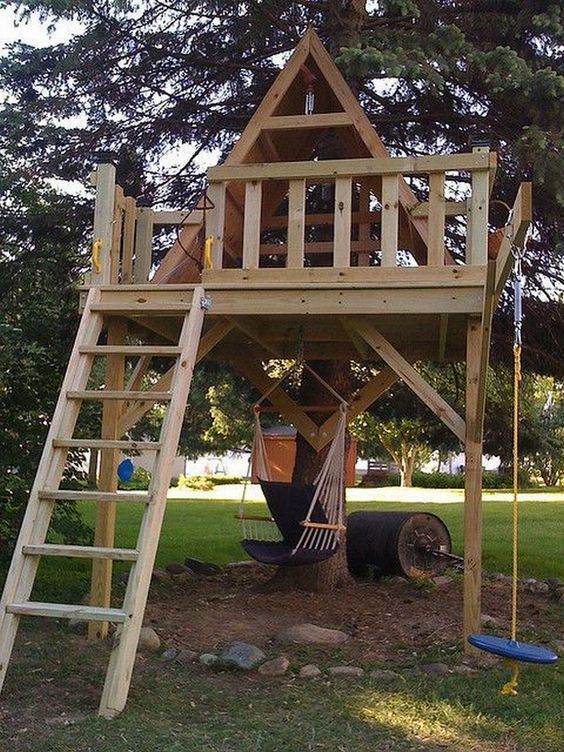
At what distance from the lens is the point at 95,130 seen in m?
8.13

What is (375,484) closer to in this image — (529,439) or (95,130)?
(529,439)

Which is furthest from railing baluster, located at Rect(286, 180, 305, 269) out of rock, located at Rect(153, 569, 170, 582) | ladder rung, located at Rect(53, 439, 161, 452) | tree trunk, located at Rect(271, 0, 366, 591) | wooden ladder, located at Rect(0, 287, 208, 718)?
rock, located at Rect(153, 569, 170, 582)

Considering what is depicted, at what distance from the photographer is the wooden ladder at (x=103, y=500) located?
4094 millimetres

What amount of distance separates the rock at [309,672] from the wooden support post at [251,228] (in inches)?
98.6

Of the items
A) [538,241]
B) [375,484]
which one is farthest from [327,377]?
[375,484]

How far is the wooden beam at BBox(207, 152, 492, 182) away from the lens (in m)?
5.30

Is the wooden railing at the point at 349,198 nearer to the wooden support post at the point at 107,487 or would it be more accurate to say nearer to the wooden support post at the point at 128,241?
the wooden support post at the point at 128,241

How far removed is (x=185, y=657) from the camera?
528 centimetres

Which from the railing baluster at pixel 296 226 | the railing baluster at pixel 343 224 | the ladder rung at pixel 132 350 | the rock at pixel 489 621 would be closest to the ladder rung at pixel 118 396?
the ladder rung at pixel 132 350

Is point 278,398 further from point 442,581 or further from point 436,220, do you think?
point 436,220

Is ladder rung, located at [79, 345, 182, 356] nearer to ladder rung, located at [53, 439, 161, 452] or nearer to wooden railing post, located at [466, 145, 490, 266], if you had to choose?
ladder rung, located at [53, 439, 161, 452]

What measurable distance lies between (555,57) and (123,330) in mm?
4123

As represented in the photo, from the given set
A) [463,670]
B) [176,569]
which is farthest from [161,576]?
[463,670]

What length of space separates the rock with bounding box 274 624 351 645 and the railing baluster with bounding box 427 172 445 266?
258 centimetres
